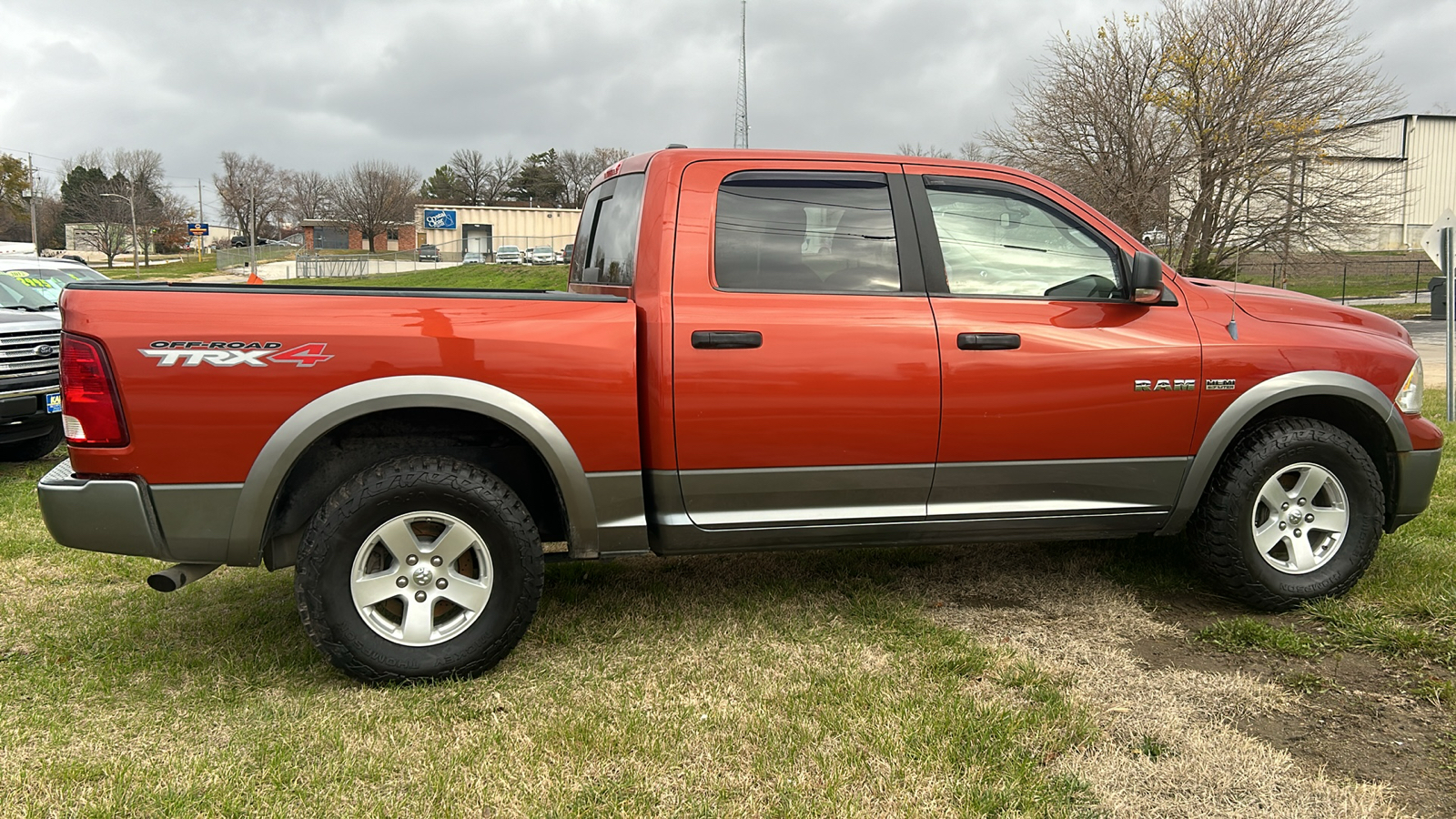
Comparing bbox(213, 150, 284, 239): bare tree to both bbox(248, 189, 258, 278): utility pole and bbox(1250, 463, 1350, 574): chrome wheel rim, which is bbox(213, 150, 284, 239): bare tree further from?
bbox(1250, 463, 1350, 574): chrome wheel rim

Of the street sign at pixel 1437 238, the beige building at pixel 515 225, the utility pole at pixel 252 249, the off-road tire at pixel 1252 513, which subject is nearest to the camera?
the off-road tire at pixel 1252 513

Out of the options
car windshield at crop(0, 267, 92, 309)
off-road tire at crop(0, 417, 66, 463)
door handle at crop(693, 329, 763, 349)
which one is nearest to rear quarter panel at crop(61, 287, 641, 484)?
door handle at crop(693, 329, 763, 349)

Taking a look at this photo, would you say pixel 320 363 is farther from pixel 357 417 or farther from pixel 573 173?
pixel 573 173

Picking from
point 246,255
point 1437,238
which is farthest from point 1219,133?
point 246,255

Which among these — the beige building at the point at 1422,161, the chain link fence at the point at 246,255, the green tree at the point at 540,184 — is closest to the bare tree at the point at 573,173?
the green tree at the point at 540,184

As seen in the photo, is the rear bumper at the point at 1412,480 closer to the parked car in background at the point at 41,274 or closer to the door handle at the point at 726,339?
the door handle at the point at 726,339

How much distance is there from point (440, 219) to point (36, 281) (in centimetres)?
6032

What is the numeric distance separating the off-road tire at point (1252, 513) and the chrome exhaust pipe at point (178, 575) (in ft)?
13.0

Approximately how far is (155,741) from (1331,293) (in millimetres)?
38993

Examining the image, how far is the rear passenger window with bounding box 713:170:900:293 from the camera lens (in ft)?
12.4

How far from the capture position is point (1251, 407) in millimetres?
4004

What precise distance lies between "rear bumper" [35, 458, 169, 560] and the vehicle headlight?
16.4 feet

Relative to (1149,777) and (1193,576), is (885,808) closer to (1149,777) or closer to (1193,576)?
(1149,777)

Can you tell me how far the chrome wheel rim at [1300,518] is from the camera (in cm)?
416
